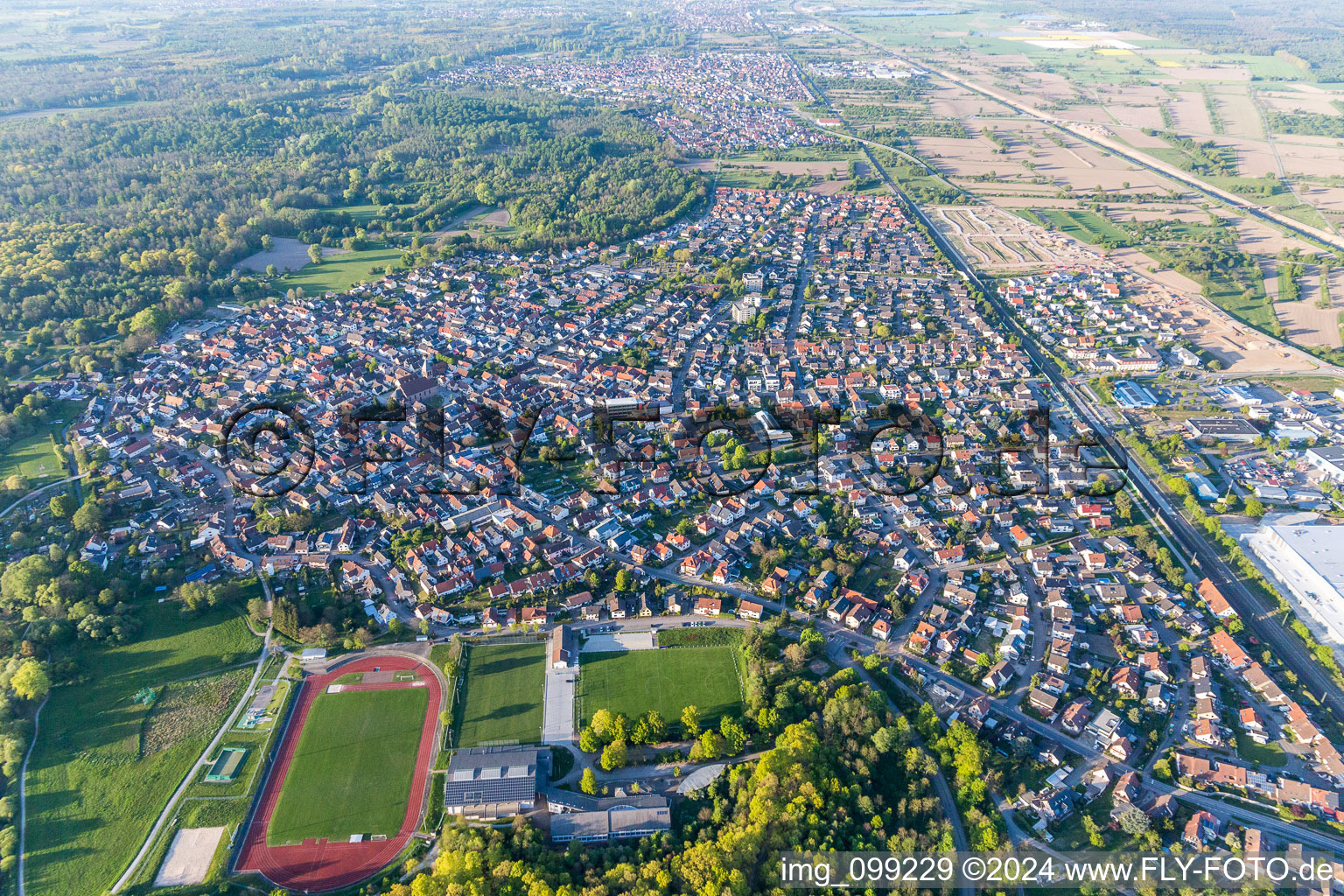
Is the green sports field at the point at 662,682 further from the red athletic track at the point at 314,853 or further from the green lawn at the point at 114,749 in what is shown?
the green lawn at the point at 114,749

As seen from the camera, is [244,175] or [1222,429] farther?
[244,175]

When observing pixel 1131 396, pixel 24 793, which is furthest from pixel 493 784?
pixel 1131 396

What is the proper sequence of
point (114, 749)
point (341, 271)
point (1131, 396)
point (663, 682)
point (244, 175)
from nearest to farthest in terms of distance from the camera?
point (114, 749) → point (663, 682) → point (1131, 396) → point (341, 271) → point (244, 175)

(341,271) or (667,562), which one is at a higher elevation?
(341,271)

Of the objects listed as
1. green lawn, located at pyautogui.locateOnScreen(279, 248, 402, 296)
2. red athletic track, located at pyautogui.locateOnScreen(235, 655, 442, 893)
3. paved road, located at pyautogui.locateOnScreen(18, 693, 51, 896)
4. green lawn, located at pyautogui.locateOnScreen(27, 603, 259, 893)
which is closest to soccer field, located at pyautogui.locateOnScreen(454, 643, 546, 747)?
red athletic track, located at pyautogui.locateOnScreen(235, 655, 442, 893)

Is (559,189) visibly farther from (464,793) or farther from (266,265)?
(464,793)

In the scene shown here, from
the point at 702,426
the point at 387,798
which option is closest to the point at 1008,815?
the point at 387,798

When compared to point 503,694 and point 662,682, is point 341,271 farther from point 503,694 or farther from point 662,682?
point 662,682
